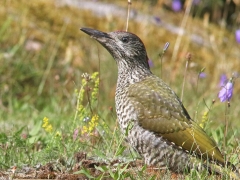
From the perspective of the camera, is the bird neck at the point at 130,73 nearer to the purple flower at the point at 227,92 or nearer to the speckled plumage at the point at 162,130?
the speckled plumage at the point at 162,130

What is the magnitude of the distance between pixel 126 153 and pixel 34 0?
6.10 m

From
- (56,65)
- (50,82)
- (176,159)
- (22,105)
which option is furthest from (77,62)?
(176,159)

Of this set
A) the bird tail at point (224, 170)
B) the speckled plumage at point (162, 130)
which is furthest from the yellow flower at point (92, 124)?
the bird tail at point (224, 170)

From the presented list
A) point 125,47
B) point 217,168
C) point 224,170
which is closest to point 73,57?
point 125,47

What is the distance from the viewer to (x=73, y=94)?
23.8 ft

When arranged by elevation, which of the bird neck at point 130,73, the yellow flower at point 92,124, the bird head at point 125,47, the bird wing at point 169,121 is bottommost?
the yellow flower at point 92,124

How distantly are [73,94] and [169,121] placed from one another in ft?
8.82

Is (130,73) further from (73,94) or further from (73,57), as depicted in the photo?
Answer: (73,57)

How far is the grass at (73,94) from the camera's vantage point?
15.1ft

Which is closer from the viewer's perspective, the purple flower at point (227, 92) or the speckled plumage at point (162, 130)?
the speckled plumage at point (162, 130)

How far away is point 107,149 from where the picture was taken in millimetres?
4953

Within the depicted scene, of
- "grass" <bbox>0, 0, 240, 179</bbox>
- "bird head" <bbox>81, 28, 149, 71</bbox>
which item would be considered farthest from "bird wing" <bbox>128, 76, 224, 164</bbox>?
"bird head" <bbox>81, 28, 149, 71</bbox>

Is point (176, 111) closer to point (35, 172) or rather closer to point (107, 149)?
point (107, 149)

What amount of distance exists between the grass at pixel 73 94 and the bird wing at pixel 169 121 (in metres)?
0.18
